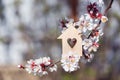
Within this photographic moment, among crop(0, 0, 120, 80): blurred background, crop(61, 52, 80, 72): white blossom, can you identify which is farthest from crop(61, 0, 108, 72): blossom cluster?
crop(0, 0, 120, 80): blurred background

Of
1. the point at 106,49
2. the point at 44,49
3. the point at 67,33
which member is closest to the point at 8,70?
the point at 44,49

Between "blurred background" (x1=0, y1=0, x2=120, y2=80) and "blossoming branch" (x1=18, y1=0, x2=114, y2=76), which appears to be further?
"blurred background" (x1=0, y1=0, x2=120, y2=80)

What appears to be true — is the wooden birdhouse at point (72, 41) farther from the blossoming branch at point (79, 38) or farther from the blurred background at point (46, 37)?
the blurred background at point (46, 37)

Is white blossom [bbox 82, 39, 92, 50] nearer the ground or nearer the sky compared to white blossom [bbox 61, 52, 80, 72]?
nearer the sky

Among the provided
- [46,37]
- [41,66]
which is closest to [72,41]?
[41,66]

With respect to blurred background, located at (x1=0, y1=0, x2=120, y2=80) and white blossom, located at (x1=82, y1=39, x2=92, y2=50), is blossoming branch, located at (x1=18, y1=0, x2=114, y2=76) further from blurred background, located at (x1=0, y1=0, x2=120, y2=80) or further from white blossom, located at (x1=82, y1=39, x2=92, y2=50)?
blurred background, located at (x1=0, y1=0, x2=120, y2=80)

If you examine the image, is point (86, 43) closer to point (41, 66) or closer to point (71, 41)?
point (71, 41)

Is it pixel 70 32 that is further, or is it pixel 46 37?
pixel 46 37

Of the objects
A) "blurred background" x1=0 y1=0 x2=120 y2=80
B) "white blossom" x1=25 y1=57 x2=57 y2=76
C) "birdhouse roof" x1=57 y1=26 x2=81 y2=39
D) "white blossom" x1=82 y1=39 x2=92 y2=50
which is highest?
"blurred background" x1=0 y1=0 x2=120 y2=80
